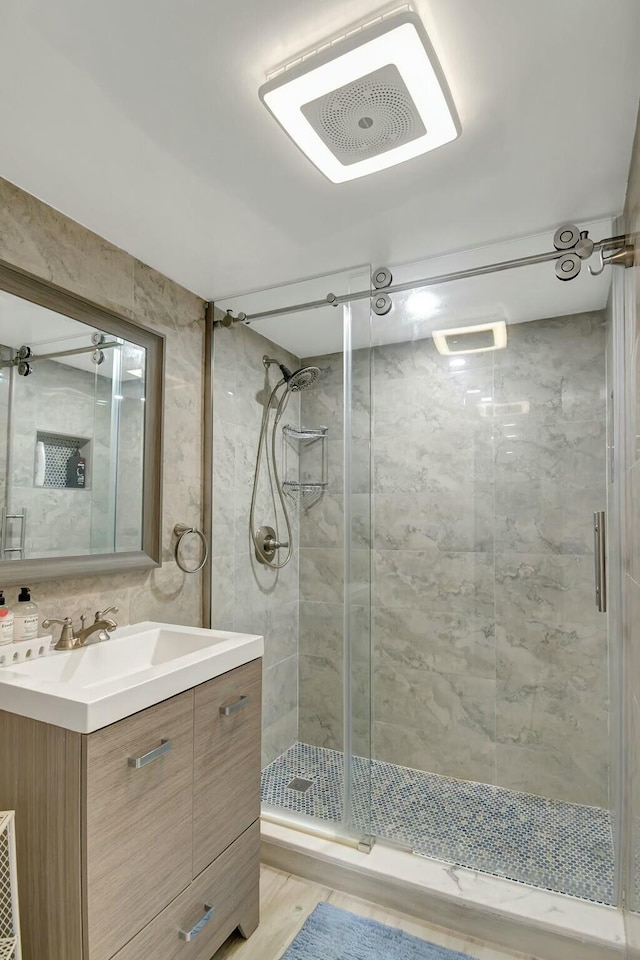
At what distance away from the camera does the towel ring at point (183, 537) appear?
216 centimetres

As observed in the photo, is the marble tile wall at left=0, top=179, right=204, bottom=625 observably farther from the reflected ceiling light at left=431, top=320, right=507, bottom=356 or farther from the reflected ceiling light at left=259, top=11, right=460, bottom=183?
the reflected ceiling light at left=431, top=320, right=507, bottom=356

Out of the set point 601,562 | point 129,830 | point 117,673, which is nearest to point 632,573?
point 601,562

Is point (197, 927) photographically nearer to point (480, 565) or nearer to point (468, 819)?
point (468, 819)

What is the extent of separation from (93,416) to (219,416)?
68 centimetres

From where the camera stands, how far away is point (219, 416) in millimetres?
2396

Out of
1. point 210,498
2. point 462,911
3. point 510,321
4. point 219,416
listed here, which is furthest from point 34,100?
point 462,911

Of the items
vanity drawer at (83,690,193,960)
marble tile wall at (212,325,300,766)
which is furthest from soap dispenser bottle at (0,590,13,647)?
marble tile wall at (212,325,300,766)

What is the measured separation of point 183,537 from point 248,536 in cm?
42

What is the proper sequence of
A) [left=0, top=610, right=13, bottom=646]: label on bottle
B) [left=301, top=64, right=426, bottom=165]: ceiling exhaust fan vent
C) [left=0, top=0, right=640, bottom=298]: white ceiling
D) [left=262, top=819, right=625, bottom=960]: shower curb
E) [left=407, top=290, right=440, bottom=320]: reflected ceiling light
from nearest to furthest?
[left=0, top=0, right=640, bottom=298]: white ceiling < [left=301, top=64, right=426, bottom=165]: ceiling exhaust fan vent < [left=0, top=610, right=13, bottom=646]: label on bottle < [left=262, top=819, right=625, bottom=960]: shower curb < [left=407, top=290, right=440, bottom=320]: reflected ceiling light

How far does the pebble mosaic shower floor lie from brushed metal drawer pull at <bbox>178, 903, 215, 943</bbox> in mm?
701

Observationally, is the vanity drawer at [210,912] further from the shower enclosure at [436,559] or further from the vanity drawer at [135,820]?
the shower enclosure at [436,559]

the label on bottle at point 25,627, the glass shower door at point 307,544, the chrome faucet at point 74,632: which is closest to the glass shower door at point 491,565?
the glass shower door at point 307,544

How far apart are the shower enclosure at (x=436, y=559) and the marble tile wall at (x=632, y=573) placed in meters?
0.36

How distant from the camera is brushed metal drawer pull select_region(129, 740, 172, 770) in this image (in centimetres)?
119
